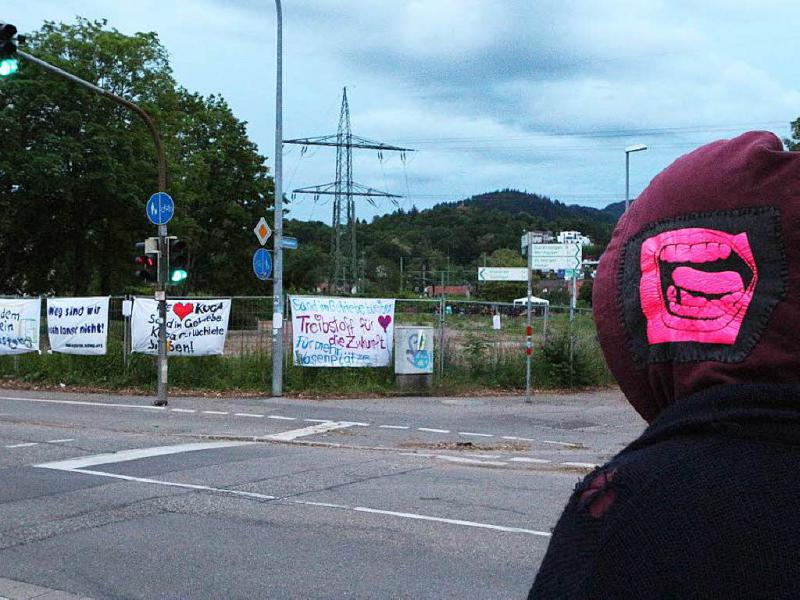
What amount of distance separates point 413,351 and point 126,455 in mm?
9349

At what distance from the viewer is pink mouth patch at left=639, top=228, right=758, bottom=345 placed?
3.69 ft

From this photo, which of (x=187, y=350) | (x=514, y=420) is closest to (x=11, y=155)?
(x=187, y=350)

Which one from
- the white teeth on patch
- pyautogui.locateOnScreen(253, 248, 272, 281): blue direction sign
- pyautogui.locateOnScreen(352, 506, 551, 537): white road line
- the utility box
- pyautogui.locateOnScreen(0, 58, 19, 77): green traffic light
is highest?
pyautogui.locateOnScreen(0, 58, 19, 77): green traffic light

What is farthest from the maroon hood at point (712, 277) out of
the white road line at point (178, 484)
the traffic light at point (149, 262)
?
the traffic light at point (149, 262)

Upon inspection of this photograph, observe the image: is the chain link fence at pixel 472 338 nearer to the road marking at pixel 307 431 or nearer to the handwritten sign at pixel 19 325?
the handwritten sign at pixel 19 325

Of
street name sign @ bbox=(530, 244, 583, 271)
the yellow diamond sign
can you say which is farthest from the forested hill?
the yellow diamond sign

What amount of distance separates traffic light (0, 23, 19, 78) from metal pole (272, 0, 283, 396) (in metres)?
6.34

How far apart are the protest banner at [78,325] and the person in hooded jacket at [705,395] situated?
67.3 ft

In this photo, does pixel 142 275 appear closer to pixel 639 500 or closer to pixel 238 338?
pixel 238 338

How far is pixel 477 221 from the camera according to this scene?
9919 cm

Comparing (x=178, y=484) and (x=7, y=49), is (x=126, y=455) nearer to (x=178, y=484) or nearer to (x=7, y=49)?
(x=178, y=484)

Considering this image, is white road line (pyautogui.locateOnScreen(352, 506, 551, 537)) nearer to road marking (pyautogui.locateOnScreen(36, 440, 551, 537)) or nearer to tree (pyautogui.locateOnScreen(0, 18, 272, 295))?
road marking (pyautogui.locateOnScreen(36, 440, 551, 537))

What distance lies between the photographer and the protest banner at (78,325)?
67.2 feet

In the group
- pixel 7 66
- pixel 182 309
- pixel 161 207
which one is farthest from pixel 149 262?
pixel 7 66
